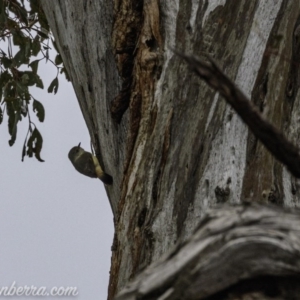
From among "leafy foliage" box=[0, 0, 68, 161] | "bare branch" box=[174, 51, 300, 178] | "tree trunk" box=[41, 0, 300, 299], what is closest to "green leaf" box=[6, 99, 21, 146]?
"leafy foliage" box=[0, 0, 68, 161]

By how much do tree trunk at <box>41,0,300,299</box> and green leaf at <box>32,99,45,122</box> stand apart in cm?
187

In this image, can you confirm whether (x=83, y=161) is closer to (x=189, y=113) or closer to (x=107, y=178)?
(x=107, y=178)

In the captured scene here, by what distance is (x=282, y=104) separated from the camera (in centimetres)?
173

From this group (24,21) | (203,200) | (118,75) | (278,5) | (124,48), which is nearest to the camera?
(203,200)

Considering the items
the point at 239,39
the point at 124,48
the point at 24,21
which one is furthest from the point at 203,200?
the point at 24,21

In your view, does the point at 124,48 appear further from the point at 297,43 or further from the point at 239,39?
the point at 297,43

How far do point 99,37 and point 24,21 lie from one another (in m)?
1.65

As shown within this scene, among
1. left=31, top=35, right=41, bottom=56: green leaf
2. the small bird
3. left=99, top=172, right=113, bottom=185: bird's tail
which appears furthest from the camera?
left=31, top=35, right=41, bottom=56: green leaf

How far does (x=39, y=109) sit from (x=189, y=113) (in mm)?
2299

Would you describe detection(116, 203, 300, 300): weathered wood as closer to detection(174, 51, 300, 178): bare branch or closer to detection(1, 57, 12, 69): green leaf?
detection(174, 51, 300, 178): bare branch

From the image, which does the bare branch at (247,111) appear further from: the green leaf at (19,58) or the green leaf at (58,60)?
the green leaf at (58,60)

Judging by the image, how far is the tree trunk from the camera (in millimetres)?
1615

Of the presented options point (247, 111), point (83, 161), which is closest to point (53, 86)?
point (83, 161)

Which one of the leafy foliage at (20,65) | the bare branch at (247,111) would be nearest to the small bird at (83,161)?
the leafy foliage at (20,65)
